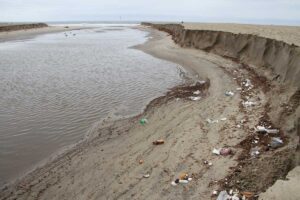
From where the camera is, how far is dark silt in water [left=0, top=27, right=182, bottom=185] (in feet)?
32.9

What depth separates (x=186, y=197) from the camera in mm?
6660

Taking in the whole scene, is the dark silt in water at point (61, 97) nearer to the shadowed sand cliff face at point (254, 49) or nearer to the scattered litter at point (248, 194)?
the shadowed sand cliff face at point (254, 49)

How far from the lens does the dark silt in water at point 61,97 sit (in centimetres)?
1002

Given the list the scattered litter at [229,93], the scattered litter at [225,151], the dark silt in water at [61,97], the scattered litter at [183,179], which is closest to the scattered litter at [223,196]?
the scattered litter at [183,179]

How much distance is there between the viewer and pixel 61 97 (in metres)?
14.9

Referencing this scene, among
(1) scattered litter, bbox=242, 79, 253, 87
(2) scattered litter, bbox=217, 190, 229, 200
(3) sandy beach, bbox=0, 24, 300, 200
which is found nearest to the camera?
(2) scattered litter, bbox=217, 190, 229, 200

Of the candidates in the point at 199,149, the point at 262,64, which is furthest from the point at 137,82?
the point at 199,149

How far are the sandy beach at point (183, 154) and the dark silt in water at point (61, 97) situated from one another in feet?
2.92

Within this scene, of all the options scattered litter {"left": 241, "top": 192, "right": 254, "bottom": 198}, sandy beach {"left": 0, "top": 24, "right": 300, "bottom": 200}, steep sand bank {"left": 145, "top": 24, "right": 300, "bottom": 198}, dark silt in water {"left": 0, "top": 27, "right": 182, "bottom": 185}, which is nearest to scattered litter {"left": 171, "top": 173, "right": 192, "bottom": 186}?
sandy beach {"left": 0, "top": 24, "right": 300, "bottom": 200}

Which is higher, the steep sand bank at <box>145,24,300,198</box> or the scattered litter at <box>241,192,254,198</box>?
the steep sand bank at <box>145,24,300,198</box>

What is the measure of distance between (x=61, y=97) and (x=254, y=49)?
11681 mm

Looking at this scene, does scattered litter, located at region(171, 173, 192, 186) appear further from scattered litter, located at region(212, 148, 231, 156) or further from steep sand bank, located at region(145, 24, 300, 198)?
scattered litter, located at region(212, 148, 231, 156)

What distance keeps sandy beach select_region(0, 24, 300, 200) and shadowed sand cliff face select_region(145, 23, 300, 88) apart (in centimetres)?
67

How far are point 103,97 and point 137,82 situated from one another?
11.1 ft
